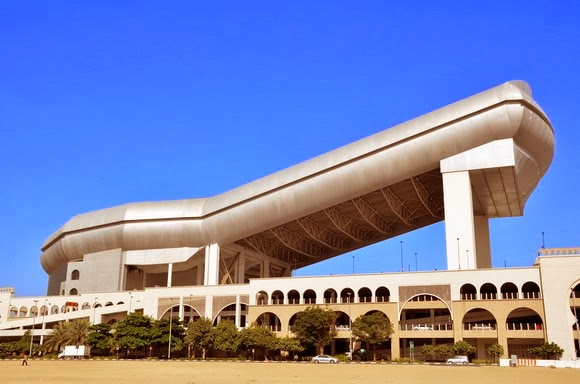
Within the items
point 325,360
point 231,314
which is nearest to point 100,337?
point 231,314

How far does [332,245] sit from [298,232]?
29.9 feet

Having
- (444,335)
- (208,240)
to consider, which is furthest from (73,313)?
(444,335)

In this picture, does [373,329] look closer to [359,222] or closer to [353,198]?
[353,198]

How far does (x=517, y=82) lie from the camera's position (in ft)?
210

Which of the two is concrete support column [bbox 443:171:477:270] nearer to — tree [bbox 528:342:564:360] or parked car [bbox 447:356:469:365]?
parked car [bbox 447:356:469:365]

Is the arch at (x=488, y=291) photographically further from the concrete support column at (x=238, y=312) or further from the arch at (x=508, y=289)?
the concrete support column at (x=238, y=312)

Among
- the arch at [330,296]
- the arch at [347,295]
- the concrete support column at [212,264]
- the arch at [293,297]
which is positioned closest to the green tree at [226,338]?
the arch at [293,297]

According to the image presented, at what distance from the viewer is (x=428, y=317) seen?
67.7m

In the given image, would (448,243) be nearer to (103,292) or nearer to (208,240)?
(208,240)

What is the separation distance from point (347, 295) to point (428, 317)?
9.34 meters

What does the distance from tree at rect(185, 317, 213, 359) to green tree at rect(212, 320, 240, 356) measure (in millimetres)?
885

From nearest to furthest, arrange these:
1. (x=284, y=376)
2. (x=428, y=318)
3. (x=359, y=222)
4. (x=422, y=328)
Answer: (x=284, y=376), (x=422, y=328), (x=428, y=318), (x=359, y=222)

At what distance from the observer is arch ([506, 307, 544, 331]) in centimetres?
5919

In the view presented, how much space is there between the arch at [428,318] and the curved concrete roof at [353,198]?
13394mm
